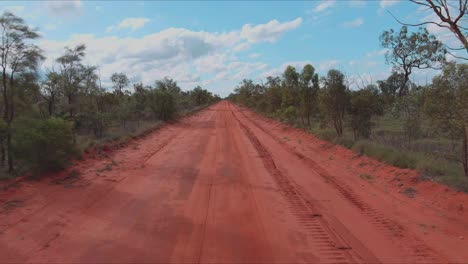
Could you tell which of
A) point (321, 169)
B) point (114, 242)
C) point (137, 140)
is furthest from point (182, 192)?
point (137, 140)

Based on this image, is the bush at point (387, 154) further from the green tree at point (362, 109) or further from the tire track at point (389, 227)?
the green tree at point (362, 109)

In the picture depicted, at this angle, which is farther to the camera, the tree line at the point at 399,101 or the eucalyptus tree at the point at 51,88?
the eucalyptus tree at the point at 51,88

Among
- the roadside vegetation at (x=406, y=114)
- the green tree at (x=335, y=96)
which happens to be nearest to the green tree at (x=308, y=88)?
the roadside vegetation at (x=406, y=114)

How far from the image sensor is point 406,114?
697 inches

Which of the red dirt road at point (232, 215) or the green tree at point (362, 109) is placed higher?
the green tree at point (362, 109)

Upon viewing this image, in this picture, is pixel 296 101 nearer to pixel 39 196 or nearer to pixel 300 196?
pixel 300 196

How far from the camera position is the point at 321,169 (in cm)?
1259

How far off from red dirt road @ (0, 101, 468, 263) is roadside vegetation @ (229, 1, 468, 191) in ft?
3.64

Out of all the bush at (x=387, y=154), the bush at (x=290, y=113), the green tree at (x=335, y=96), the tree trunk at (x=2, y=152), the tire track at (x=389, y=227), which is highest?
the green tree at (x=335, y=96)

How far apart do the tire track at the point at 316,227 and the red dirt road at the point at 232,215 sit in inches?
0.8

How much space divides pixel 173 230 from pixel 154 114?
27519 millimetres

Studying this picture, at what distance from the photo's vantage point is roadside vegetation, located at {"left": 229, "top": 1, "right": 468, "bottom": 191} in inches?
412

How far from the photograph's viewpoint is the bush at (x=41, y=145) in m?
10.7

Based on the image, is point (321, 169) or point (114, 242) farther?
point (321, 169)
